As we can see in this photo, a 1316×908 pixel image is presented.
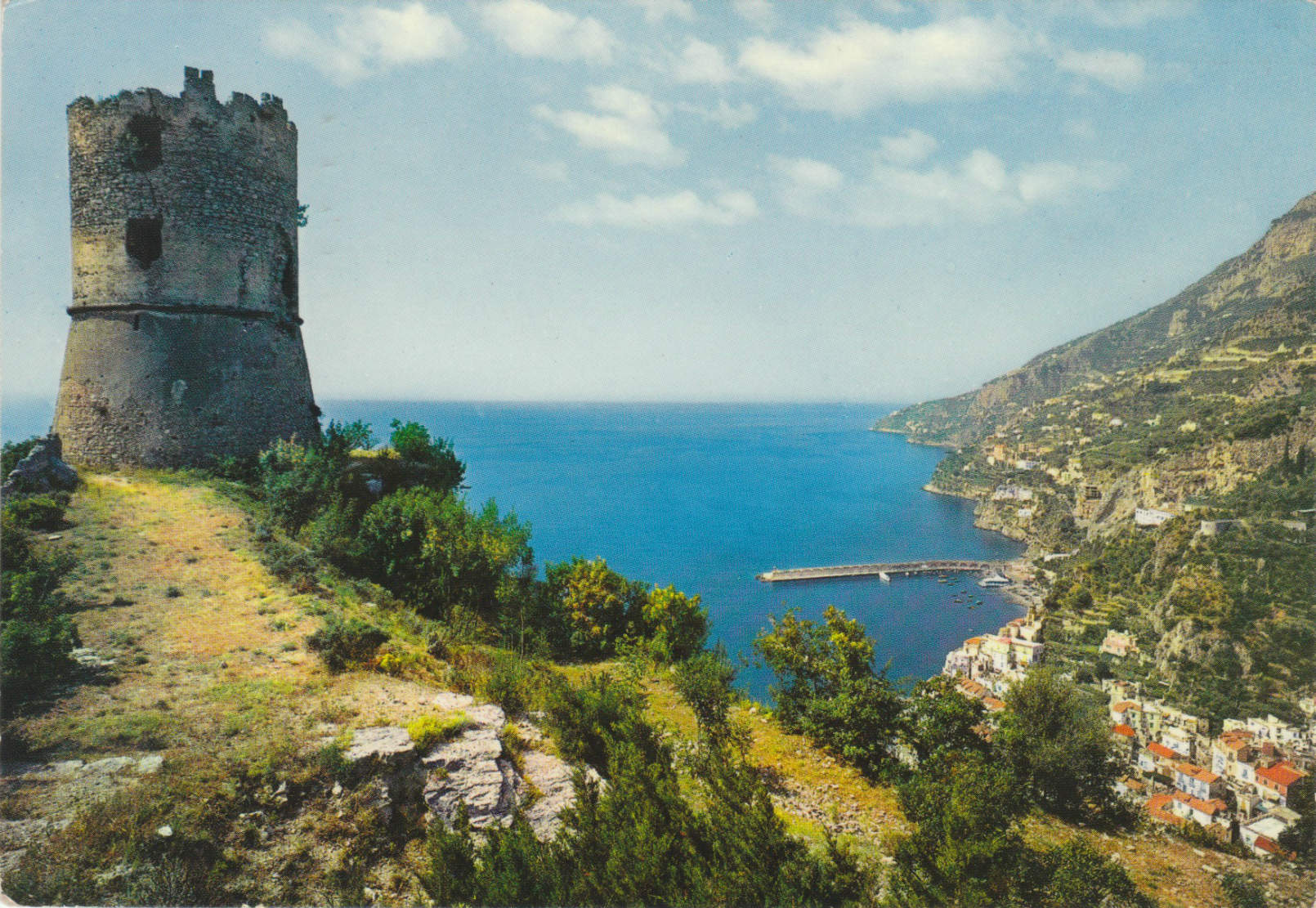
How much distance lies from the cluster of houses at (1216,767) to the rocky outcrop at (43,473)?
19653mm

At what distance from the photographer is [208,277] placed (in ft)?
35.6

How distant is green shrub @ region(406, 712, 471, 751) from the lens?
557cm

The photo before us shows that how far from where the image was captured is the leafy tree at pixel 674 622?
1123 cm

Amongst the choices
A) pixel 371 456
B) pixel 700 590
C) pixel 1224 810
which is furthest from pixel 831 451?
pixel 371 456

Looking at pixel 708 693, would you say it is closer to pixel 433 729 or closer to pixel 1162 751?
pixel 433 729

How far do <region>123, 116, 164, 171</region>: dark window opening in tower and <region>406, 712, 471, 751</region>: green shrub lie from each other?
11.0 metres

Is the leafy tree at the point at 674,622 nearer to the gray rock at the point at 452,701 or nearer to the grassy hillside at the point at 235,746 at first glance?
the grassy hillside at the point at 235,746

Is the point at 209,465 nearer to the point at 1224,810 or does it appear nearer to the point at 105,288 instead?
the point at 105,288

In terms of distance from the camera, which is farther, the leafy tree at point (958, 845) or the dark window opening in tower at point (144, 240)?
the dark window opening in tower at point (144, 240)

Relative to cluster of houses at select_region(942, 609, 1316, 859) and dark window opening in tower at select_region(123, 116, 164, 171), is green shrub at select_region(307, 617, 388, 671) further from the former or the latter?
dark window opening in tower at select_region(123, 116, 164, 171)

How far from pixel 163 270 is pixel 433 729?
10.2m

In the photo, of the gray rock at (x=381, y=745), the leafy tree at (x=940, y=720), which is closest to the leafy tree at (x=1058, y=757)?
the leafy tree at (x=940, y=720)

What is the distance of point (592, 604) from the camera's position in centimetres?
1142

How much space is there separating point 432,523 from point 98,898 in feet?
23.9
